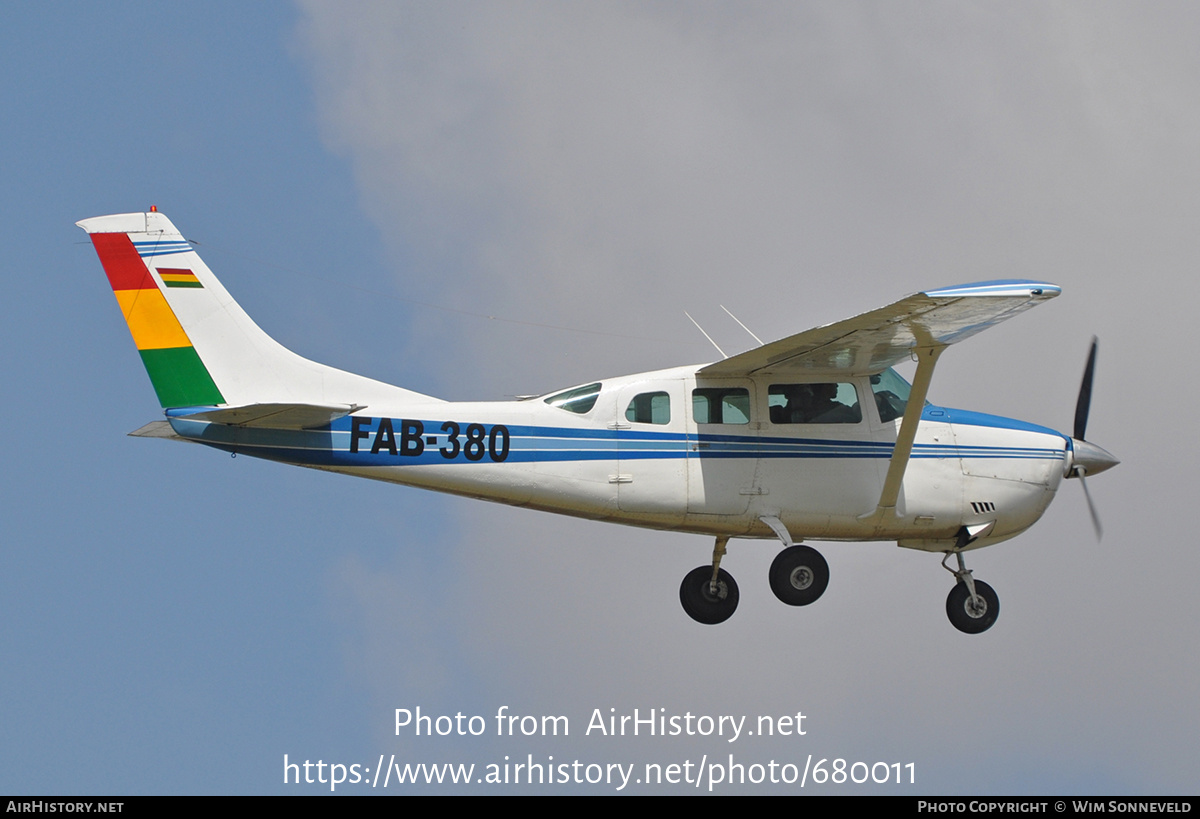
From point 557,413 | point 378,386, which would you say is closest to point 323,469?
point 378,386

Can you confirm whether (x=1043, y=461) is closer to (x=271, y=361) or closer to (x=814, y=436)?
(x=814, y=436)

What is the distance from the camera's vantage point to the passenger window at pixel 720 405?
20.1 metres

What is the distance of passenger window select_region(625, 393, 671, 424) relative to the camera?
20.0 metres

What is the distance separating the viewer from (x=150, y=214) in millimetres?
19609

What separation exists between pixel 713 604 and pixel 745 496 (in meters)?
1.80

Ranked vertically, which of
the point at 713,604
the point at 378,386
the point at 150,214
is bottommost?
the point at 713,604

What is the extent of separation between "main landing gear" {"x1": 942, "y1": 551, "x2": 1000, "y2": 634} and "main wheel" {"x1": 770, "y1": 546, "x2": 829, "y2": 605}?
72.4 inches

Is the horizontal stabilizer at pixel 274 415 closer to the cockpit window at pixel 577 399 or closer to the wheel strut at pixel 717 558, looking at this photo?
the cockpit window at pixel 577 399

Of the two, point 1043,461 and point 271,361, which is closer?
point 271,361

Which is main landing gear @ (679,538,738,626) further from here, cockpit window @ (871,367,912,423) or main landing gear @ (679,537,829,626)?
cockpit window @ (871,367,912,423)

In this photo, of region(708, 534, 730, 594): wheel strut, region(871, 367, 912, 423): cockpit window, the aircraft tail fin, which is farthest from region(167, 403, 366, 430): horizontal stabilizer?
region(871, 367, 912, 423): cockpit window

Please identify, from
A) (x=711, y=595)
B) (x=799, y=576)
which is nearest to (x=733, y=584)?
(x=711, y=595)

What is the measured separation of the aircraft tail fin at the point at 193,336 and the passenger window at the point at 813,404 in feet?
13.7

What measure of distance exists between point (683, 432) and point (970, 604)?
4.46 metres
